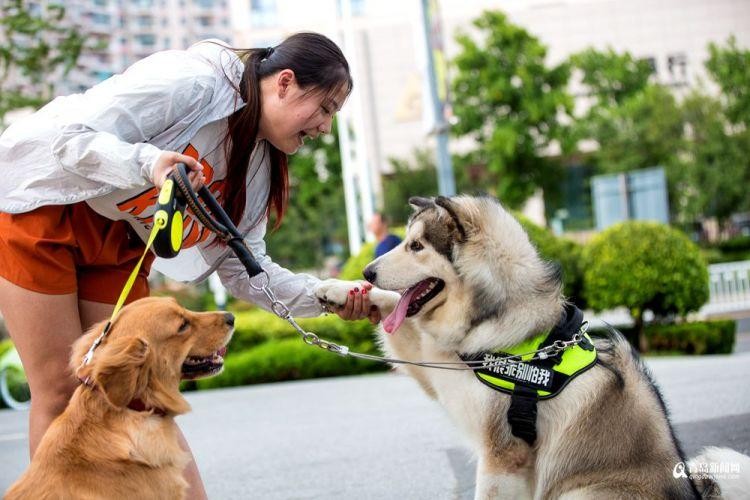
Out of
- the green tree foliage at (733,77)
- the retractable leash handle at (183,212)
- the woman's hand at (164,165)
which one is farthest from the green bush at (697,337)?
the green tree foliage at (733,77)

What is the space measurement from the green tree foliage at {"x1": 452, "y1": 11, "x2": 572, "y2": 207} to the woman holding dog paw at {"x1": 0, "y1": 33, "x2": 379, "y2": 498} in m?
28.4

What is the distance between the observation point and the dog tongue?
3693 mm

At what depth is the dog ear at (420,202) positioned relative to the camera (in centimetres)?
373

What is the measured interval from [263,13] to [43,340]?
205ft

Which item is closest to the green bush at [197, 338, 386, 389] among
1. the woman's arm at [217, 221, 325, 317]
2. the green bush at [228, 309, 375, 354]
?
the green bush at [228, 309, 375, 354]

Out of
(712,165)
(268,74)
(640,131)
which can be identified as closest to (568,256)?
(268,74)

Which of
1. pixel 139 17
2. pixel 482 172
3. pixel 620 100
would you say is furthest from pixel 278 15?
pixel 139 17

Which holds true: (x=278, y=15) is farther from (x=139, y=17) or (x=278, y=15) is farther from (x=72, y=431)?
(x=72, y=431)

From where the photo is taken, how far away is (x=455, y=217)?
3.49 m

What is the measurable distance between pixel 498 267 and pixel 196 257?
1.47 metres

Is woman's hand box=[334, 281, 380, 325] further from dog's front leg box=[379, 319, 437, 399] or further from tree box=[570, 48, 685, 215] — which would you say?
tree box=[570, 48, 685, 215]

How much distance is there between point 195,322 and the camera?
3.19m

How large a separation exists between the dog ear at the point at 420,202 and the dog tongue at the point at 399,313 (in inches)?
15.9

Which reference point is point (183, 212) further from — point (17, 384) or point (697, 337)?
point (697, 337)
